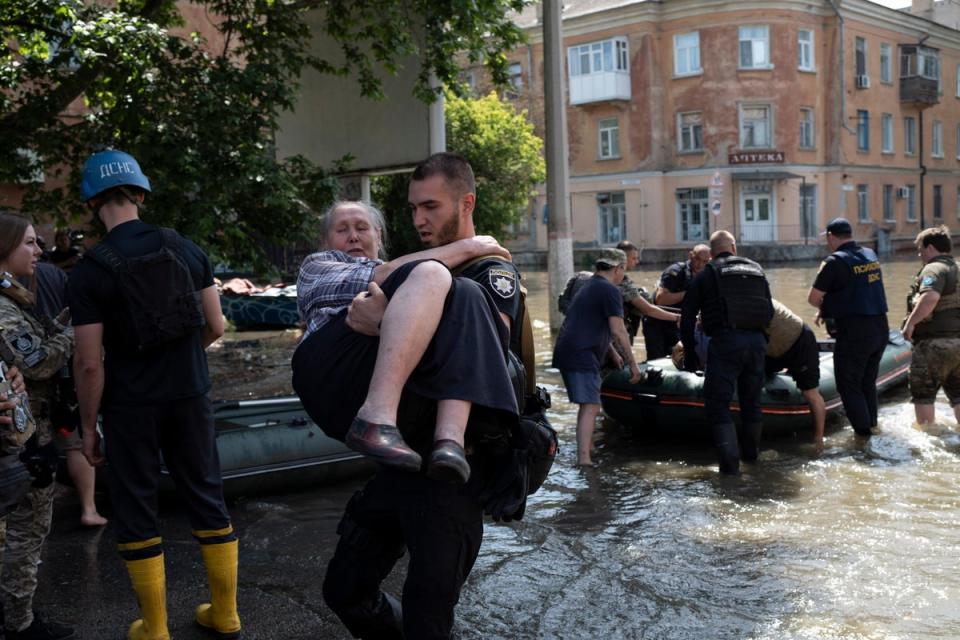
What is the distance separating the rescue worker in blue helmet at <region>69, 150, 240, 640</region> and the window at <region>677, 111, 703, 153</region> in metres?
39.5

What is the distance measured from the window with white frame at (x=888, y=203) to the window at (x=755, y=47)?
9.87m

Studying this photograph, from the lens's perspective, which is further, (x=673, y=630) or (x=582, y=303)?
(x=582, y=303)

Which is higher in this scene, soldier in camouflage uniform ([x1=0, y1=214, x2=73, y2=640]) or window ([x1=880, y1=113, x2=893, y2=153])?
window ([x1=880, y1=113, x2=893, y2=153])

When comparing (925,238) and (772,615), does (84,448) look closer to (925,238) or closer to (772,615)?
(772,615)

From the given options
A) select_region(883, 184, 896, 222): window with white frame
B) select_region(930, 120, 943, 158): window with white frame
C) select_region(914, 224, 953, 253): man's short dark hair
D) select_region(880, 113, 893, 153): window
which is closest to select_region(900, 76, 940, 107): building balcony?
select_region(880, 113, 893, 153): window

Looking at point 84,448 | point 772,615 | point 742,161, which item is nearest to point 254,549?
point 84,448

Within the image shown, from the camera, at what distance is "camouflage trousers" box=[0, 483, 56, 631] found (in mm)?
4020

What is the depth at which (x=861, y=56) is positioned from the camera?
4391 centimetres

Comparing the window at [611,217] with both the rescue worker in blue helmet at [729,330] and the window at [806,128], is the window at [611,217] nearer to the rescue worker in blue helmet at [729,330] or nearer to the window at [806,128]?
the window at [806,128]

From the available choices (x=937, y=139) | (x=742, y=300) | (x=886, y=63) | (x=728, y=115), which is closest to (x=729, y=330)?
(x=742, y=300)

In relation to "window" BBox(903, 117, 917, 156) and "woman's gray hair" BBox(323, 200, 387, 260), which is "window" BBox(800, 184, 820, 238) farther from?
"woman's gray hair" BBox(323, 200, 387, 260)

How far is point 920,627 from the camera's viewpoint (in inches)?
179

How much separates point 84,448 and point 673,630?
106 inches

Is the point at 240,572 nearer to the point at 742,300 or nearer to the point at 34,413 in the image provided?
the point at 34,413
